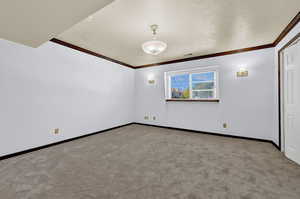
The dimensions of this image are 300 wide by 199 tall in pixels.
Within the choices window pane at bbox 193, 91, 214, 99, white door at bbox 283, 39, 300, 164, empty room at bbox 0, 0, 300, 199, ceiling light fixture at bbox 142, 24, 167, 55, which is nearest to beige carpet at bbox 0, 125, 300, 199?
empty room at bbox 0, 0, 300, 199

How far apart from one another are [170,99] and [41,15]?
3.84 metres

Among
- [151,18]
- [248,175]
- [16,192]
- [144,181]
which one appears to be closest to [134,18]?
[151,18]

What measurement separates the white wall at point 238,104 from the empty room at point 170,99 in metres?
0.03

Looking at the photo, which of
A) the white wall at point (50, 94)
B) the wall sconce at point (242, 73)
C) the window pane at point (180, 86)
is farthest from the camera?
the window pane at point (180, 86)

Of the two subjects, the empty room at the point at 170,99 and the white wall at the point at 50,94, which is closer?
the empty room at the point at 170,99

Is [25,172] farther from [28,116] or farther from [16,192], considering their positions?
[28,116]

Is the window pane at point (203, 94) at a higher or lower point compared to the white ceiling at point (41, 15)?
lower

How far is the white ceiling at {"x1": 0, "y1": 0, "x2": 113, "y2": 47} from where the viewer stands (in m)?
1.25

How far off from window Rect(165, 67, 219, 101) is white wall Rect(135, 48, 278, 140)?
19cm

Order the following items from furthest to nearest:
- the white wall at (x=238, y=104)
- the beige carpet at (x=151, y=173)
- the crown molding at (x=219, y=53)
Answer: the white wall at (x=238, y=104) → the crown molding at (x=219, y=53) → the beige carpet at (x=151, y=173)

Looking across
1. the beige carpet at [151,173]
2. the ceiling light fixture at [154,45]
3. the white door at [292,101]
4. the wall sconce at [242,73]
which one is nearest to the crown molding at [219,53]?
the white door at [292,101]

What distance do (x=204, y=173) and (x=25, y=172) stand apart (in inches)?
104

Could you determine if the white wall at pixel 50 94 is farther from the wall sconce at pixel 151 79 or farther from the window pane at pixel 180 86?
the window pane at pixel 180 86

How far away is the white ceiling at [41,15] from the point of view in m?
1.25
